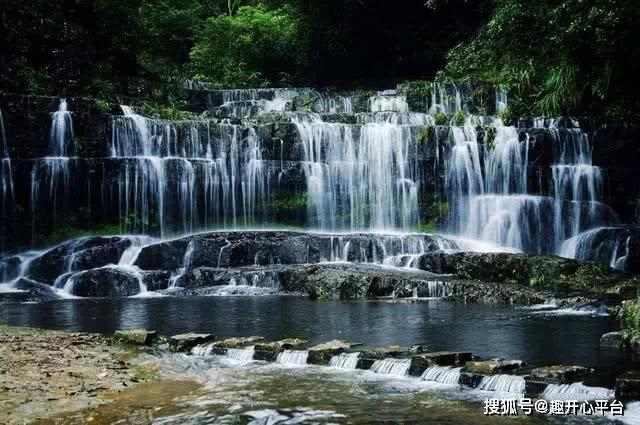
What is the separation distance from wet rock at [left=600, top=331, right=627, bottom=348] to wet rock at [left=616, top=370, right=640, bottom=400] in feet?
9.03

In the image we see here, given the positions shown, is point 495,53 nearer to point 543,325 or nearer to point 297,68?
point 543,325

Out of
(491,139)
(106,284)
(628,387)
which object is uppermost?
(491,139)

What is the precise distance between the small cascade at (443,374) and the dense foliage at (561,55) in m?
14.7

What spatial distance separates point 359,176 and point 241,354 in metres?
16.9

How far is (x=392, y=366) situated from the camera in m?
7.92

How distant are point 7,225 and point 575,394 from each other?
2113cm

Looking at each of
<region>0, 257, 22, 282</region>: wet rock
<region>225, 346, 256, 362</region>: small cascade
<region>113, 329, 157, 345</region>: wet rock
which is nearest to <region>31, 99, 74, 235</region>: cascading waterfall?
<region>0, 257, 22, 282</region>: wet rock

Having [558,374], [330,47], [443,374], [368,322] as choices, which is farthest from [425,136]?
[558,374]

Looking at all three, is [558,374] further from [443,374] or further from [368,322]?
[368,322]

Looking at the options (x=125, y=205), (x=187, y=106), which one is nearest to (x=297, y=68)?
(x=187, y=106)

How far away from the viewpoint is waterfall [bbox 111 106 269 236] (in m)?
24.2

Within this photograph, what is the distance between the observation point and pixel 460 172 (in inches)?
990

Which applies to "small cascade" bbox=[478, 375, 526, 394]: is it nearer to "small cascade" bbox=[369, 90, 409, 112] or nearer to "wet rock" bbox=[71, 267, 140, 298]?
"wet rock" bbox=[71, 267, 140, 298]

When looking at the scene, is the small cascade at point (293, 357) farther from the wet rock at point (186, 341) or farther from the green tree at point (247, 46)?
the green tree at point (247, 46)
